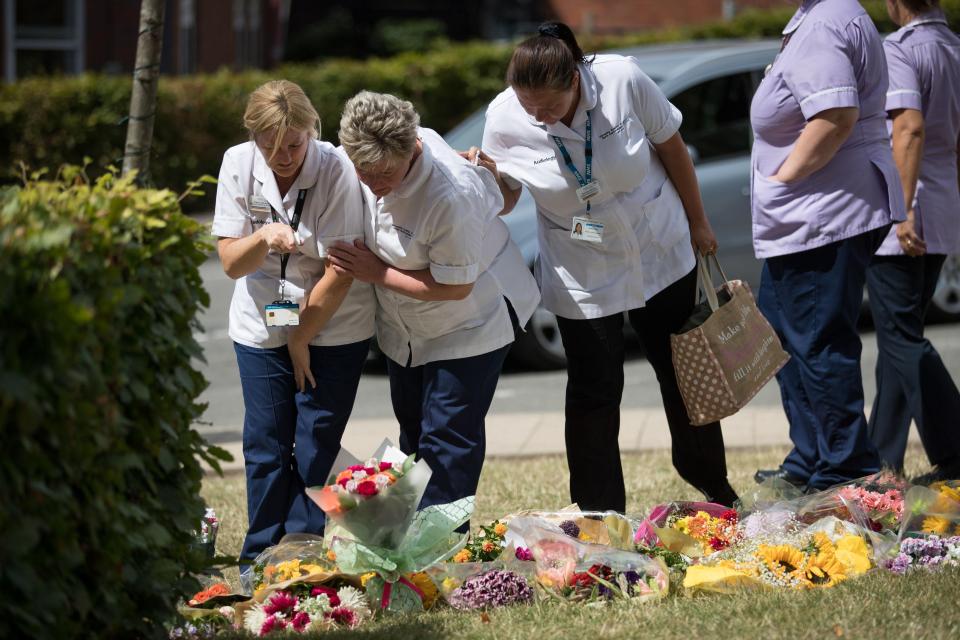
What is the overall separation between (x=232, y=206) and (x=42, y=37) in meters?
17.3

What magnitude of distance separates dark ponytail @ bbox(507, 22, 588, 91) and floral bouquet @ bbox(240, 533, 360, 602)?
1.60m

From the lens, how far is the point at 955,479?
16.1ft

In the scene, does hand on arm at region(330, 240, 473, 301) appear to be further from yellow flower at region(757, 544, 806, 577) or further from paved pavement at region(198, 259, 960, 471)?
paved pavement at region(198, 259, 960, 471)

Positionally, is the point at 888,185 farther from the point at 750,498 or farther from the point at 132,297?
the point at 132,297

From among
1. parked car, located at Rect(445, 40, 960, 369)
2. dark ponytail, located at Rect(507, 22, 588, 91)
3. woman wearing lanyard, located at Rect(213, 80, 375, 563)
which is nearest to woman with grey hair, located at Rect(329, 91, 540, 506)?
woman wearing lanyard, located at Rect(213, 80, 375, 563)

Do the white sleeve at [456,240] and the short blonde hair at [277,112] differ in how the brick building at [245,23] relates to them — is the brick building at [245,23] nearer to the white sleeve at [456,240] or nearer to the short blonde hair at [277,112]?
the short blonde hair at [277,112]

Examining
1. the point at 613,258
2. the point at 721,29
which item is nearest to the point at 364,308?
the point at 613,258

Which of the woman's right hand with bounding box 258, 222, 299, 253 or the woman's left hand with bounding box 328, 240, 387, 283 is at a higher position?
the woman's right hand with bounding box 258, 222, 299, 253

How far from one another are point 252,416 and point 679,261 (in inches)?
62.4

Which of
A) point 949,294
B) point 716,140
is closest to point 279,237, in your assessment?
point 716,140

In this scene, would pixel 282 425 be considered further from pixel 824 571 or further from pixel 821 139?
pixel 821 139

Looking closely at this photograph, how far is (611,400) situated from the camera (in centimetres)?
448

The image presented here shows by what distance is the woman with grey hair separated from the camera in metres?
3.77

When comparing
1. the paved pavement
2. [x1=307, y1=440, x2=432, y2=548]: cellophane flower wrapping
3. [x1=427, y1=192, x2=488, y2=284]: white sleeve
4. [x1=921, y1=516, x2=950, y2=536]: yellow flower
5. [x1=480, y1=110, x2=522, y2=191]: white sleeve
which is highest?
[x1=480, y1=110, x2=522, y2=191]: white sleeve
